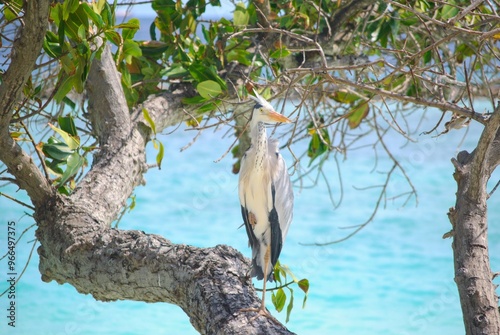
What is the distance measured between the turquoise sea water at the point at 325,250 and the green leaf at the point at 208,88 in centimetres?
116

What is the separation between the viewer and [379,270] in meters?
4.72

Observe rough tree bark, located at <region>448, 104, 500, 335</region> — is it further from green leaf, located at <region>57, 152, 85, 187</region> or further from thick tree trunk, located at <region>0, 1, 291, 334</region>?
green leaf, located at <region>57, 152, 85, 187</region>

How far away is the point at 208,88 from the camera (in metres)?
1.78

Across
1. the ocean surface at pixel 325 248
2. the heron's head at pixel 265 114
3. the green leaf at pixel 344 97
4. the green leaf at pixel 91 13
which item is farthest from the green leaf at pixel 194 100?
the ocean surface at pixel 325 248

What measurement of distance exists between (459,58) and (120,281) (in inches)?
58.3

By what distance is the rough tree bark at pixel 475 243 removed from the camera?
1.15 meters

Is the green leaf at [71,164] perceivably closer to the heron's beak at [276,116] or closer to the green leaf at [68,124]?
the green leaf at [68,124]

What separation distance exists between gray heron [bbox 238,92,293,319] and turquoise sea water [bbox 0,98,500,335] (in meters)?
1.44

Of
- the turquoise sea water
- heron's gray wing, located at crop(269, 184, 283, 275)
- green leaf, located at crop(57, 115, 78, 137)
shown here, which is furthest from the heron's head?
the turquoise sea water

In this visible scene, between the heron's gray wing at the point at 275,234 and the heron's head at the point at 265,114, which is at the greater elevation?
the heron's head at the point at 265,114

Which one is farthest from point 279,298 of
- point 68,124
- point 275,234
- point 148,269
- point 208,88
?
point 68,124

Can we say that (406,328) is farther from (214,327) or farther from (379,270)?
(214,327)

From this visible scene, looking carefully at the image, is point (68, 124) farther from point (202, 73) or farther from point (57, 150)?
point (202, 73)

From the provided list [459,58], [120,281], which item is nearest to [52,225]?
[120,281]
